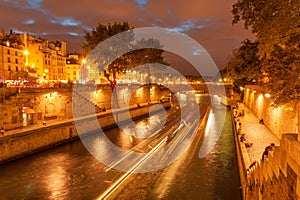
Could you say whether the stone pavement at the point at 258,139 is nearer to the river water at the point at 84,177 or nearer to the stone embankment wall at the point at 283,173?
the river water at the point at 84,177

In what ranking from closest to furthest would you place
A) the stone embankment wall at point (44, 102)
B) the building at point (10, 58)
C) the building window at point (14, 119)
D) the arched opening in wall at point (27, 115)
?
the stone embankment wall at point (44, 102)
the building window at point (14, 119)
the arched opening in wall at point (27, 115)
the building at point (10, 58)

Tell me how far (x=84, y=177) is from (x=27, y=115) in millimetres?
13944

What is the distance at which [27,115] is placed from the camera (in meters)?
30.2

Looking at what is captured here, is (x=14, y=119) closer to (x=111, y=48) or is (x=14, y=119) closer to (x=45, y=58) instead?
(x=111, y=48)

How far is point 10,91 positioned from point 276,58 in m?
24.6

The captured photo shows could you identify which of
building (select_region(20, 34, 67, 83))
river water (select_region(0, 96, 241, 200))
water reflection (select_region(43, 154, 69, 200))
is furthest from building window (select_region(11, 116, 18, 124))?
building (select_region(20, 34, 67, 83))

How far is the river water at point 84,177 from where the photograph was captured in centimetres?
1678

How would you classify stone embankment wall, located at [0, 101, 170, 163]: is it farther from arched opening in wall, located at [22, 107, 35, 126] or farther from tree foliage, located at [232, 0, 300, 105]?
tree foliage, located at [232, 0, 300, 105]

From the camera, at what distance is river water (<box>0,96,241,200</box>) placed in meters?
16.8

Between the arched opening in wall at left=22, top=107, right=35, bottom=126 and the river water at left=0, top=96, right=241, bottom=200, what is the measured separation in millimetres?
5765

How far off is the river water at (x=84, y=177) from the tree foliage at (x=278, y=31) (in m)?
7.46


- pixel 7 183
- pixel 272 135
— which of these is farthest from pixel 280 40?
pixel 7 183

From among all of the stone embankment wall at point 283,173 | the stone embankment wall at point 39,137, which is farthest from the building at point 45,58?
the stone embankment wall at point 283,173

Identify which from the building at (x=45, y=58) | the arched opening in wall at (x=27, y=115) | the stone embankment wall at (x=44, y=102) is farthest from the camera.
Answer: the building at (x=45, y=58)
